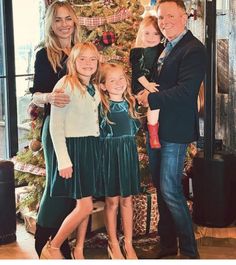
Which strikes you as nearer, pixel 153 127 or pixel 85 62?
pixel 85 62

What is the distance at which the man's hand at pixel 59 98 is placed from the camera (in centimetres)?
310

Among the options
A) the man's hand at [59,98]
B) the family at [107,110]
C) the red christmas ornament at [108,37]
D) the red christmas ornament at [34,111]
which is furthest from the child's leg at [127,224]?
the red christmas ornament at [108,37]

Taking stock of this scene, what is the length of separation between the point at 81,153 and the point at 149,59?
614 mm

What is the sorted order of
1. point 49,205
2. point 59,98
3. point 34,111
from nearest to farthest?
point 59,98 < point 49,205 < point 34,111

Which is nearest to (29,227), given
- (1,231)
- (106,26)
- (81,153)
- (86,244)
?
(1,231)

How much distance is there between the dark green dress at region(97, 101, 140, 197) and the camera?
3.20m

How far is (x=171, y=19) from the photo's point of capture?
3.15 metres

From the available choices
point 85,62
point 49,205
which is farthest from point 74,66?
point 49,205

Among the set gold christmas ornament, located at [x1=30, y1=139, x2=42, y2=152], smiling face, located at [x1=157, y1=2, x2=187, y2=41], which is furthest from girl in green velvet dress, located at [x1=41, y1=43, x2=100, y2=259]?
gold christmas ornament, located at [x1=30, y1=139, x2=42, y2=152]

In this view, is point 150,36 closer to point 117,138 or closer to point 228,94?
point 117,138

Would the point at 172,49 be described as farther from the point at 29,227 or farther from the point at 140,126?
the point at 29,227

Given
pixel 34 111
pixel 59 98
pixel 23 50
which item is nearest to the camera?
pixel 59 98

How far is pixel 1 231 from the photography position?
3986 millimetres

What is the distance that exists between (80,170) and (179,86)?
26.5 inches
